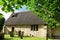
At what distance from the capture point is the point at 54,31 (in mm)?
42219

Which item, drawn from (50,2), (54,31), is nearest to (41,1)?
(50,2)

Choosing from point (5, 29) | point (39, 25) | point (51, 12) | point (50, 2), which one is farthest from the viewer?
point (5, 29)

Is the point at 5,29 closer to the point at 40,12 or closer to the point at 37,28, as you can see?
the point at 37,28

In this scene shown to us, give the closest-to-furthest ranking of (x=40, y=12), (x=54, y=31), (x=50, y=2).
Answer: (x=50, y=2) → (x=40, y=12) → (x=54, y=31)

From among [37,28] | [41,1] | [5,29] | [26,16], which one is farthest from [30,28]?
[41,1]

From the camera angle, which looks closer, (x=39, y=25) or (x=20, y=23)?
(x=39, y=25)

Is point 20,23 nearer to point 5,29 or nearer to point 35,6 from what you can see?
point 5,29

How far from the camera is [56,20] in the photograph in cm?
2066

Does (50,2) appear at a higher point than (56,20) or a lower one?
higher

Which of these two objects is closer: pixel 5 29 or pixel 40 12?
pixel 40 12

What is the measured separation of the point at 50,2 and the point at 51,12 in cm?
271

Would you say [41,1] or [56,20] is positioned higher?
[41,1]

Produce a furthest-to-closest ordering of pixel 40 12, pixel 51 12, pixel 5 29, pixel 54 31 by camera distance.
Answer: pixel 5 29 < pixel 54 31 < pixel 40 12 < pixel 51 12

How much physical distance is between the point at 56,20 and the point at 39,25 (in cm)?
2458
